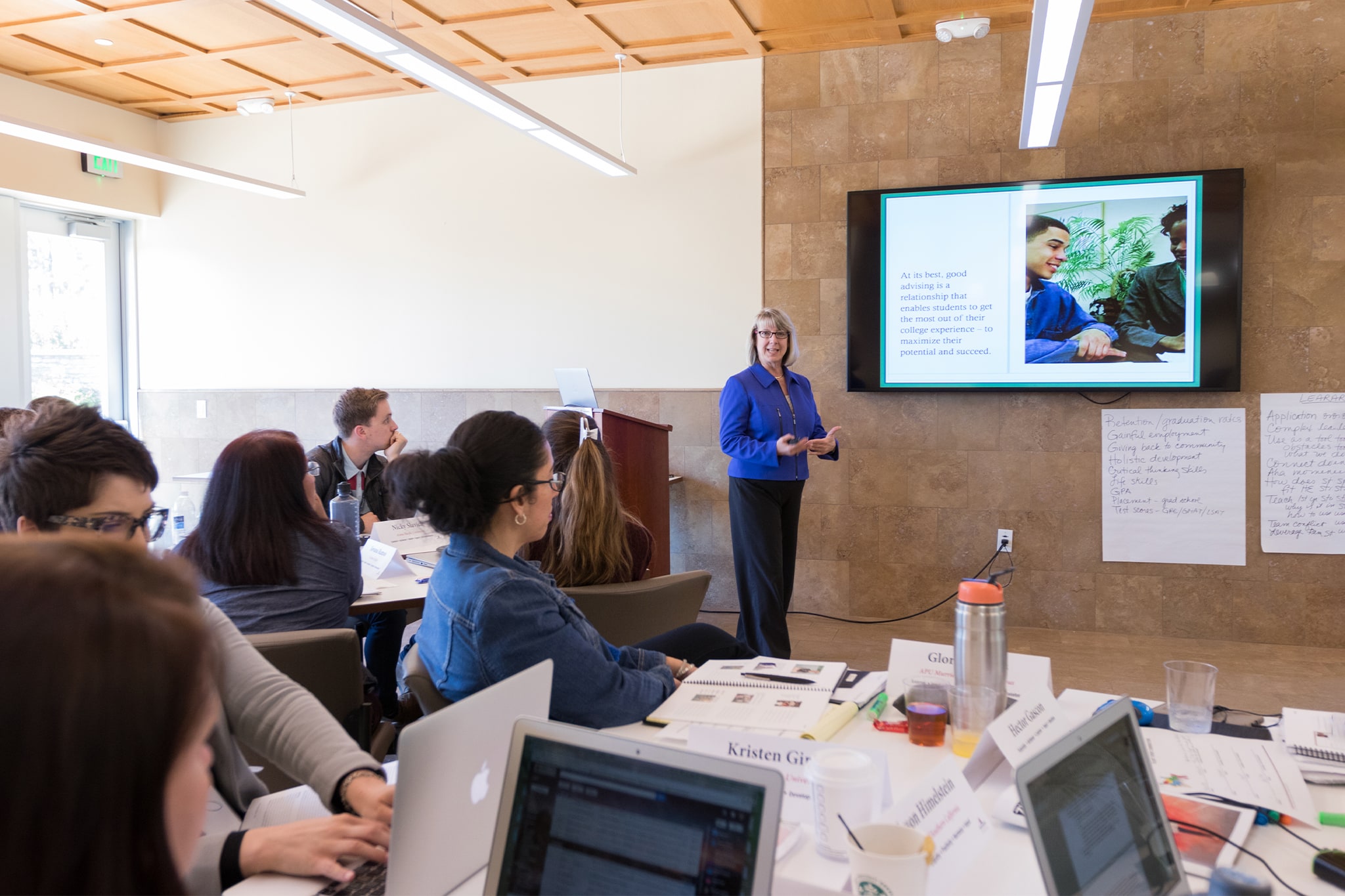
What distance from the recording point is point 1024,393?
4941 millimetres

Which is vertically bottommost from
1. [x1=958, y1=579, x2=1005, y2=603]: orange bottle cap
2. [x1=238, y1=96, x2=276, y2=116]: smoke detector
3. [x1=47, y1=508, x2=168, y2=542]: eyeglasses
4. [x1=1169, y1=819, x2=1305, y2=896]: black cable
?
[x1=1169, y1=819, x2=1305, y2=896]: black cable

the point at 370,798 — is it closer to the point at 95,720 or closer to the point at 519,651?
the point at 519,651

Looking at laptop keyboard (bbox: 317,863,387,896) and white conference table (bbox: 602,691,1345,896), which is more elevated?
white conference table (bbox: 602,691,1345,896)

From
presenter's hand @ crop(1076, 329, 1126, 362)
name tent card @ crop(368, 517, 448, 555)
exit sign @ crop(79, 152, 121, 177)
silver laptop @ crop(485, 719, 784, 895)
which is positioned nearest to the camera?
silver laptop @ crop(485, 719, 784, 895)

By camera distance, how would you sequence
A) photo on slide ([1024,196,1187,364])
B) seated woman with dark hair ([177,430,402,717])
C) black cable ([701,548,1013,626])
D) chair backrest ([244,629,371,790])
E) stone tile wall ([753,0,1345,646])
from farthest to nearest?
black cable ([701,548,1013,626]) → photo on slide ([1024,196,1187,364]) → stone tile wall ([753,0,1345,646]) → seated woman with dark hair ([177,430,402,717]) → chair backrest ([244,629,371,790])

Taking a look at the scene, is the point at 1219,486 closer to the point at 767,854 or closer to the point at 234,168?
the point at 767,854

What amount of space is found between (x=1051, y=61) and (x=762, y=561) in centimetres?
236

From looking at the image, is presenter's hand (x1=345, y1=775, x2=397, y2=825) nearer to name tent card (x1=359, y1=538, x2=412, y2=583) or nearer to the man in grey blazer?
name tent card (x1=359, y1=538, x2=412, y2=583)

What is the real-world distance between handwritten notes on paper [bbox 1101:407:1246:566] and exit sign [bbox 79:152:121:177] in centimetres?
652

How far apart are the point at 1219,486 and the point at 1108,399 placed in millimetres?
690

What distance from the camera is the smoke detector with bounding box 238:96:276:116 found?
607 cm

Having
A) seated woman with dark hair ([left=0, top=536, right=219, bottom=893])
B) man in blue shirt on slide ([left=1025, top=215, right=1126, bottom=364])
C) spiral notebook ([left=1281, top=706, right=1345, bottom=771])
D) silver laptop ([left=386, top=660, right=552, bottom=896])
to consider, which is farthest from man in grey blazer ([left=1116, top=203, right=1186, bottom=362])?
seated woman with dark hair ([left=0, top=536, right=219, bottom=893])

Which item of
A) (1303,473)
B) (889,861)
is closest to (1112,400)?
(1303,473)

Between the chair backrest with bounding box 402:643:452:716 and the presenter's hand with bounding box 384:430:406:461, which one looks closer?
the chair backrest with bounding box 402:643:452:716
